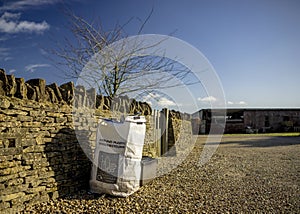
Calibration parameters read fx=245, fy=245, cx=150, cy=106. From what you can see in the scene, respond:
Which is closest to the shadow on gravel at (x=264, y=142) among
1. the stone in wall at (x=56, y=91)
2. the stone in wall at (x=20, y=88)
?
the stone in wall at (x=56, y=91)

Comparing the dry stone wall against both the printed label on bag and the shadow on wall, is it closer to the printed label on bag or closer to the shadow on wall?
the shadow on wall

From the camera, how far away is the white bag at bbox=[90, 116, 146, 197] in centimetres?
361

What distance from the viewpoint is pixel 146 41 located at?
6215 millimetres

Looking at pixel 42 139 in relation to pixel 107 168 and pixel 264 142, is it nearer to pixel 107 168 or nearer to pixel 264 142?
pixel 107 168

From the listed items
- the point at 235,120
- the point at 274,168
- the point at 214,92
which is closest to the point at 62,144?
the point at 214,92

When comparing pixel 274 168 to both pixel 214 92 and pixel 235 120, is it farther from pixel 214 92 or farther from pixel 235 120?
pixel 235 120

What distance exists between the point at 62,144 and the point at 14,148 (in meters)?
0.81

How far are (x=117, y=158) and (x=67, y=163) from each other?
32.1 inches

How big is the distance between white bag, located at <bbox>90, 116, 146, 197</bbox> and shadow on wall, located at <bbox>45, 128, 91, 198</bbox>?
12.7 inches

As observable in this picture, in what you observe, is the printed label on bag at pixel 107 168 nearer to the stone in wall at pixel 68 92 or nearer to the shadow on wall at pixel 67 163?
the shadow on wall at pixel 67 163

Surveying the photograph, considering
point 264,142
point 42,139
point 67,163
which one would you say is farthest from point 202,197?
point 264,142

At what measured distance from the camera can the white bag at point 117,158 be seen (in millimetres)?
3613

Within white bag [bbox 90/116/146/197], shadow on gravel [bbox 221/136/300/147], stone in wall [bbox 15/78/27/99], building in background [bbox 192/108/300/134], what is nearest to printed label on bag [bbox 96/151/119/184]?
white bag [bbox 90/116/146/197]

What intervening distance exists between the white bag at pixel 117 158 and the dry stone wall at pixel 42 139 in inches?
17.7
